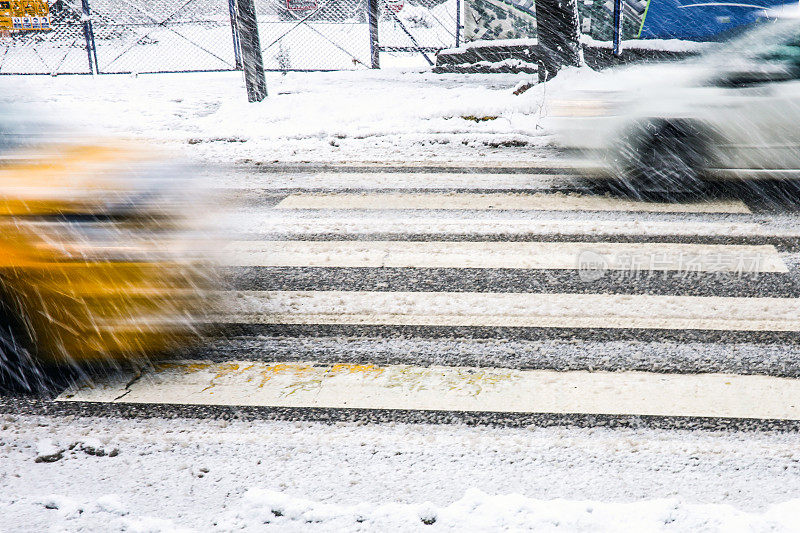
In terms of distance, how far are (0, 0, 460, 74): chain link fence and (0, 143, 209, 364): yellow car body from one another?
1357 centimetres

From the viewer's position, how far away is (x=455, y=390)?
10.7 ft

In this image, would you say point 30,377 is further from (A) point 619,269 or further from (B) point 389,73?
(B) point 389,73

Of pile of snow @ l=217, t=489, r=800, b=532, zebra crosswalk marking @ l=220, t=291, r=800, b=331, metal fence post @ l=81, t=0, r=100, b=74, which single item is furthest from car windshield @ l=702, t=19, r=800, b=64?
metal fence post @ l=81, t=0, r=100, b=74

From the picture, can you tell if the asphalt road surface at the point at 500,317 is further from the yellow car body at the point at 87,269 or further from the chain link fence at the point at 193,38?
the chain link fence at the point at 193,38

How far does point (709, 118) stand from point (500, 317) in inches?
135

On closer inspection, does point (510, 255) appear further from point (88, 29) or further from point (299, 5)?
point (299, 5)

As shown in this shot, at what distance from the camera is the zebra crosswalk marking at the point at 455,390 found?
3.10 metres

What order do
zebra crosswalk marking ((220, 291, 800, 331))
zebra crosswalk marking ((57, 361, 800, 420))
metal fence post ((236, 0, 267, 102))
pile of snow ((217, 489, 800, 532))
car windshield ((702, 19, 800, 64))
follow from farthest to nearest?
metal fence post ((236, 0, 267, 102)), car windshield ((702, 19, 800, 64)), zebra crosswalk marking ((220, 291, 800, 331)), zebra crosswalk marking ((57, 361, 800, 420)), pile of snow ((217, 489, 800, 532))

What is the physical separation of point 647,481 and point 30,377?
9.69ft

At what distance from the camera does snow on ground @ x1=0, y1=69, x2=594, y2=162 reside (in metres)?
9.15

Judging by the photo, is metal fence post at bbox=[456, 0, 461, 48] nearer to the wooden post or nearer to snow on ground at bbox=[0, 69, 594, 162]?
snow on ground at bbox=[0, 69, 594, 162]

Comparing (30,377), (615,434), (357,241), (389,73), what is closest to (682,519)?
(615,434)

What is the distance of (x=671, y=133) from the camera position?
244 inches

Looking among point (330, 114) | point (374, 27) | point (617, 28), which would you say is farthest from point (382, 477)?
point (374, 27)
